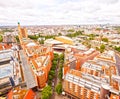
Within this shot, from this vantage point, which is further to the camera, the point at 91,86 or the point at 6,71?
the point at 6,71

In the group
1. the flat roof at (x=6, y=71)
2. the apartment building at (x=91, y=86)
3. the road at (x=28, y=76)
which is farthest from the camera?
the flat roof at (x=6, y=71)

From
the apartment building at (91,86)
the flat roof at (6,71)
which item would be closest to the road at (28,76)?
the flat roof at (6,71)

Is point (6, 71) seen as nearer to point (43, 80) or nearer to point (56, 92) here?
point (43, 80)

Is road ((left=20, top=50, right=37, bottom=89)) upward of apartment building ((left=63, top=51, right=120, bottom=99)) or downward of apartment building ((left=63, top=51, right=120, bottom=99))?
downward

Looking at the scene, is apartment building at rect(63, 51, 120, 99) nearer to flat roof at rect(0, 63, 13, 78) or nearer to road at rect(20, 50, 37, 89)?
road at rect(20, 50, 37, 89)

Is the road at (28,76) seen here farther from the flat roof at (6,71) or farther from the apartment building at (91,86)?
the apartment building at (91,86)

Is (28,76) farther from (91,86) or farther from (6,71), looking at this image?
(91,86)

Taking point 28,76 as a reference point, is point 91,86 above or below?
above

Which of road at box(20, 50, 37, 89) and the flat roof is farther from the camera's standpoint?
the flat roof

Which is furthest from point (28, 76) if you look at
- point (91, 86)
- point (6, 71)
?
point (91, 86)

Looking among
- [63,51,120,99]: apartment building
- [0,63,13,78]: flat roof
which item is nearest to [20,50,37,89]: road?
[0,63,13,78]: flat roof


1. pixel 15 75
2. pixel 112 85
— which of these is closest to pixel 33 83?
pixel 15 75
